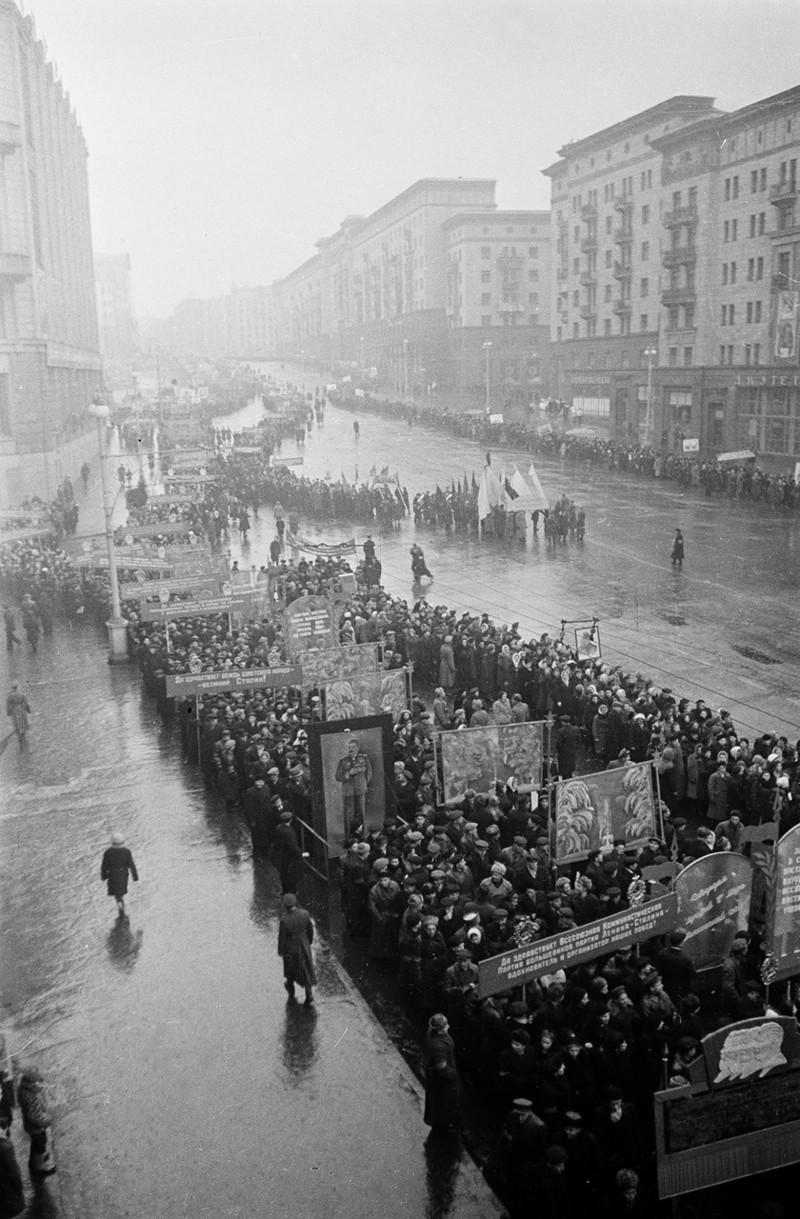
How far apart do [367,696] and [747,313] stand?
150ft

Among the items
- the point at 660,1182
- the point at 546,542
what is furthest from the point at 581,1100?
the point at 546,542

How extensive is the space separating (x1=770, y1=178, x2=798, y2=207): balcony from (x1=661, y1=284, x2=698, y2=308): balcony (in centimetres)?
996

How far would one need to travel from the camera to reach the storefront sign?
9.45m

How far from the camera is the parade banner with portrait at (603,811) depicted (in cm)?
1299

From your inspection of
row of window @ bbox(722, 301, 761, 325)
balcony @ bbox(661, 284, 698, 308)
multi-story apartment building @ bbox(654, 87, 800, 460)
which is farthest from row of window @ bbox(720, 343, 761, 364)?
balcony @ bbox(661, 284, 698, 308)

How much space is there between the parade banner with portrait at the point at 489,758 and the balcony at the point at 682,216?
52.7 metres

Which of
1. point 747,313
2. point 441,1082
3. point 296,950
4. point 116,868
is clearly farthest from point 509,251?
point 441,1082

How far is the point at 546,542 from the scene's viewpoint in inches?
1604

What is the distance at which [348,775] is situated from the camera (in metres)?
14.6

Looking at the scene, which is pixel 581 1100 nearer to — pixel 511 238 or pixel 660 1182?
pixel 660 1182

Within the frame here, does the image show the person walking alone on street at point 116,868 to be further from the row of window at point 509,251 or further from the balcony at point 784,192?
the row of window at point 509,251

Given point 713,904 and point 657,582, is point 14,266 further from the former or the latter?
point 713,904

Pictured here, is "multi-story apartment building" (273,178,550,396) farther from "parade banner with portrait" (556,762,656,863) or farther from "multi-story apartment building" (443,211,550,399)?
"parade banner with portrait" (556,762,656,863)

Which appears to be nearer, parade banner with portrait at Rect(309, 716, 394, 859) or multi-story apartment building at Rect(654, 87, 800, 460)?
parade banner with portrait at Rect(309, 716, 394, 859)
